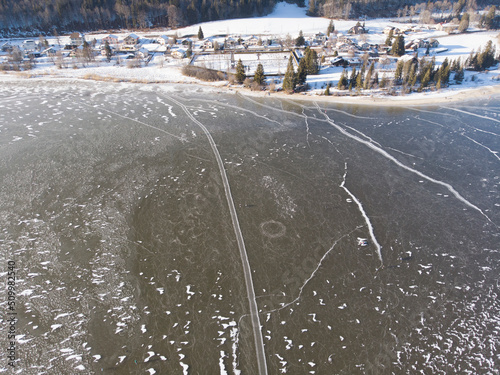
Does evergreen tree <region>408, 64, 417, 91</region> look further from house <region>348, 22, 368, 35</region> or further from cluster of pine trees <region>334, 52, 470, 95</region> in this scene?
house <region>348, 22, 368, 35</region>

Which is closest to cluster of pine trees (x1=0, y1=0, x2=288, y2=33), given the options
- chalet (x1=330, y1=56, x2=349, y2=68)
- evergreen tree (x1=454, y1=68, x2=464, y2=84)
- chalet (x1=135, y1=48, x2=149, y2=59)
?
chalet (x1=135, y1=48, x2=149, y2=59)

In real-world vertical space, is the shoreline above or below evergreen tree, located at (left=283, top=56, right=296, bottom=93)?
below

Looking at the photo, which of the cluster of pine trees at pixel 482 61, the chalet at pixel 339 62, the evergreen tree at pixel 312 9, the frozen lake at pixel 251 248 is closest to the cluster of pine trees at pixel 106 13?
the evergreen tree at pixel 312 9

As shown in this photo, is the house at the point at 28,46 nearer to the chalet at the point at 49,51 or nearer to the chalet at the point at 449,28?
the chalet at the point at 49,51

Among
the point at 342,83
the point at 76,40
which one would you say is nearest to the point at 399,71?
the point at 342,83

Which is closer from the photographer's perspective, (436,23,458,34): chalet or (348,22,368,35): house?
(436,23,458,34): chalet

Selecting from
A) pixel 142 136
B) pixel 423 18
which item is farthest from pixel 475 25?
pixel 142 136

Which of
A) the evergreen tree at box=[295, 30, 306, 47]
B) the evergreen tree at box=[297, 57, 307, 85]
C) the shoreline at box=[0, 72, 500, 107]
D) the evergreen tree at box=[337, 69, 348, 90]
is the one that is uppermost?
the evergreen tree at box=[295, 30, 306, 47]

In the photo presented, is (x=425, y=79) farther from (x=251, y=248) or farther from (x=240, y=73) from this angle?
(x=251, y=248)
